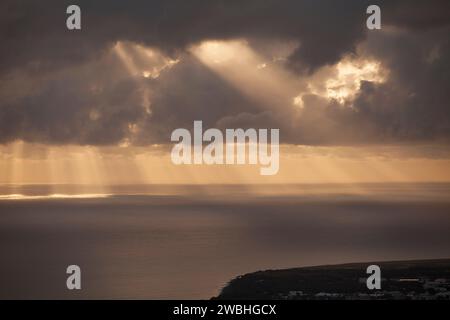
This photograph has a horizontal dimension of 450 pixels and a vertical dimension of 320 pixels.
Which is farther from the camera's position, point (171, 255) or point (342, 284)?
point (171, 255)

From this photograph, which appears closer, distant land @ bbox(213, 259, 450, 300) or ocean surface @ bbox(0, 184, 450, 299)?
distant land @ bbox(213, 259, 450, 300)

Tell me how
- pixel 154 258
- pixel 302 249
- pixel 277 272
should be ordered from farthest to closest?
pixel 302 249, pixel 154 258, pixel 277 272

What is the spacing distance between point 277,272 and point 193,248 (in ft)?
174

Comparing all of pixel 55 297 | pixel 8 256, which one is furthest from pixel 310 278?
pixel 8 256

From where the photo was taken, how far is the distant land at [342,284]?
232 ft

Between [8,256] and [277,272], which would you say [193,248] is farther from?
[277,272]

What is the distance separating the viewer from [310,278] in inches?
3415

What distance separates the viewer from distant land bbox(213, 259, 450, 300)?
70.8 m

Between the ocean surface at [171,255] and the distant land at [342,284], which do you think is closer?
the distant land at [342,284]

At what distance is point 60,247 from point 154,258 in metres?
38.8

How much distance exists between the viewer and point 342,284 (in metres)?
80.6
